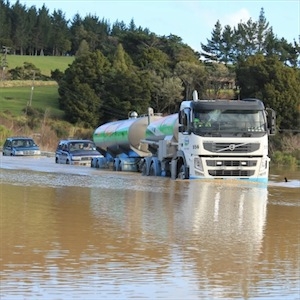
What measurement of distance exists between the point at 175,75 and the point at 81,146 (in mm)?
43293

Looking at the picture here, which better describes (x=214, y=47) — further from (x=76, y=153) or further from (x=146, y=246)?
(x=146, y=246)

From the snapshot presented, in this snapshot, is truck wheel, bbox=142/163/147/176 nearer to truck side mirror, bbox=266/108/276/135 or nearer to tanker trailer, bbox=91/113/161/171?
tanker trailer, bbox=91/113/161/171

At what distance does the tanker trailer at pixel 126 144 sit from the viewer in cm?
3284

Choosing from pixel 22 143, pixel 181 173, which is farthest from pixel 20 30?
pixel 181 173

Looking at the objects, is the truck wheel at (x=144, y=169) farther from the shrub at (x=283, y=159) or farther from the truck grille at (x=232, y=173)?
the shrub at (x=283, y=159)

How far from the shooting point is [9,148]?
47.7 metres

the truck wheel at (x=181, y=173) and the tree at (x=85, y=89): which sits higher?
the tree at (x=85, y=89)

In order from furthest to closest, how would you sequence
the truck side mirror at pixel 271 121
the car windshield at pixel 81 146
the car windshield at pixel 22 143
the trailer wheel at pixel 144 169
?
the car windshield at pixel 22 143 → the car windshield at pixel 81 146 → the trailer wheel at pixel 144 169 → the truck side mirror at pixel 271 121

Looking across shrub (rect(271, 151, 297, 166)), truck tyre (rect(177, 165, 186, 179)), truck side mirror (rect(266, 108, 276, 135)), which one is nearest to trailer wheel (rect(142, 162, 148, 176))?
truck tyre (rect(177, 165, 186, 179))

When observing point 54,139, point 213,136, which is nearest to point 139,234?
point 213,136

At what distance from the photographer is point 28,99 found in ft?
293

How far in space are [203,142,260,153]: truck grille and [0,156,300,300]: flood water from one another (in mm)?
6259

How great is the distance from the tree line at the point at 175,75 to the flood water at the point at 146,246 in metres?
47.5

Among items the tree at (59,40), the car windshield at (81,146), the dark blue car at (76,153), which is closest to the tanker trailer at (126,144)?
the dark blue car at (76,153)
